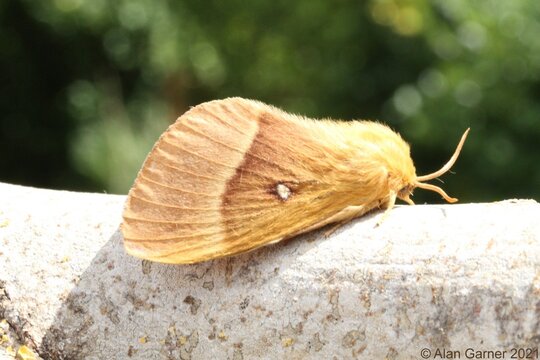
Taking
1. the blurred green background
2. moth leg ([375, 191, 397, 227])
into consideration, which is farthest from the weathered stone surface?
the blurred green background

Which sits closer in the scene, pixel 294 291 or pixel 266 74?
pixel 294 291

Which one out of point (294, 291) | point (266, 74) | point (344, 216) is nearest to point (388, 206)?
point (344, 216)

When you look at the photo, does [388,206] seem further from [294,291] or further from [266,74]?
[266,74]

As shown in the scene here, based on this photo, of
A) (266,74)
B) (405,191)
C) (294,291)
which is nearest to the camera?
(294,291)

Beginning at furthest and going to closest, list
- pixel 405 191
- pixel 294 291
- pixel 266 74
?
pixel 266 74 < pixel 405 191 < pixel 294 291

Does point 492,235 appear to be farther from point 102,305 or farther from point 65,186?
point 65,186

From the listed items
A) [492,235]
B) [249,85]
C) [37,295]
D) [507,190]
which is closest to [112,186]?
[249,85]

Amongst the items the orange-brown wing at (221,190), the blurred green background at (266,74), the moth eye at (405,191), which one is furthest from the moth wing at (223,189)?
the blurred green background at (266,74)
